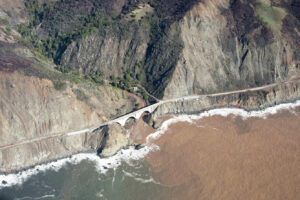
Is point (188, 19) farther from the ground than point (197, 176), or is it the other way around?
point (188, 19)

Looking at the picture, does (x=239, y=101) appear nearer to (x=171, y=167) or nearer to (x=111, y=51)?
(x=171, y=167)

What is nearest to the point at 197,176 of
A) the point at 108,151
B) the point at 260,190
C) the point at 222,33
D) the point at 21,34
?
the point at 260,190

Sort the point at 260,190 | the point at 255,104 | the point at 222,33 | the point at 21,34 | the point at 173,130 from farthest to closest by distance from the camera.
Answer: the point at 21,34, the point at 222,33, the point at 255,104, the point at 173,130, the point at 260,190

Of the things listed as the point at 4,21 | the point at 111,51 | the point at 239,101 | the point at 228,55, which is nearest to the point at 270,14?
the point at 228,55

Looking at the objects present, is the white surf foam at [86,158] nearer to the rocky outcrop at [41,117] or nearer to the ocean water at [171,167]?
the ocean water at [171,167]

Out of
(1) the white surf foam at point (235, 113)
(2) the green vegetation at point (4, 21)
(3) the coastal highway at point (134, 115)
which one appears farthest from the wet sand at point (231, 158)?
(2) the green vegetation at point (4, 21)

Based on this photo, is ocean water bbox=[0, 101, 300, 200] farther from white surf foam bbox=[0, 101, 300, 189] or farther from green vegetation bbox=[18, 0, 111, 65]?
green vegetation bbox=[18, 0, 111, 65]

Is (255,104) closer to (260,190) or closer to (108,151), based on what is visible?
(260,190)
